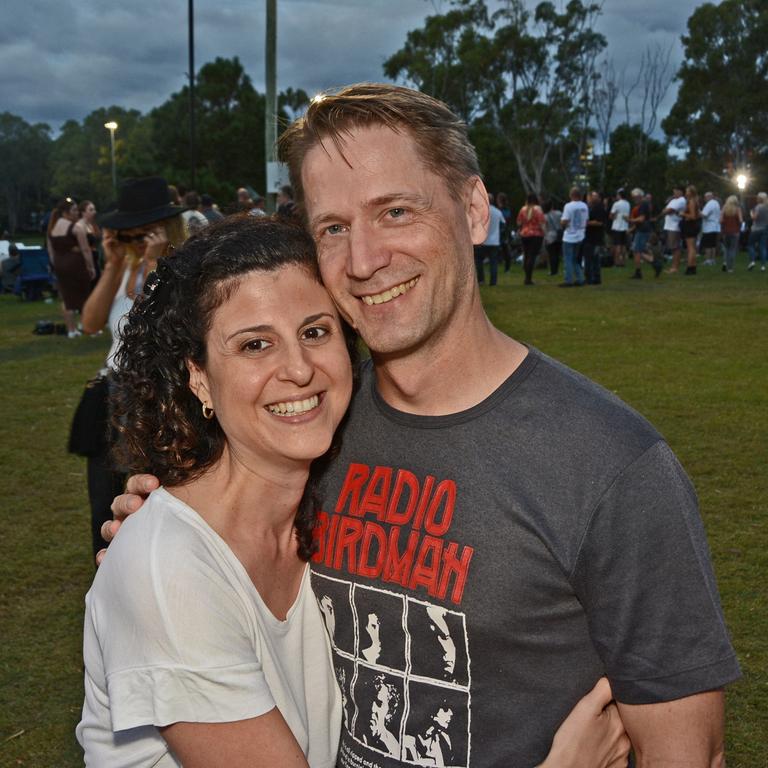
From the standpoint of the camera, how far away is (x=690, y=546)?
6.16 feet

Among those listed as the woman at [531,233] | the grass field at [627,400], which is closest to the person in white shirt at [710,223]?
the woman at [531,233]

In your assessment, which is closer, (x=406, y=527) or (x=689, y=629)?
(x=689, y=629)

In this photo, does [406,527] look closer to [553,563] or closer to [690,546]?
[553,563]

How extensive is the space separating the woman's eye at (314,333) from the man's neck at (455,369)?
198 millimetres

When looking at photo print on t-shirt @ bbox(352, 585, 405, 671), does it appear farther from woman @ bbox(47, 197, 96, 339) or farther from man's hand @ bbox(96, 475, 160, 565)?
woman @ bbox(47, 197, 96, 339)

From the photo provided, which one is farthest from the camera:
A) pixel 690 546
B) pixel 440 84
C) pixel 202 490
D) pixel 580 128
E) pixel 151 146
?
pixel 151 146

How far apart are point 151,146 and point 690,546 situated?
72016 mm

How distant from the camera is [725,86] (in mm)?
55094

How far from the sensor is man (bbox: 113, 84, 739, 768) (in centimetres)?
190

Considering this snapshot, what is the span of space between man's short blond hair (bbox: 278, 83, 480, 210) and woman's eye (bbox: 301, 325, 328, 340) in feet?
1.51

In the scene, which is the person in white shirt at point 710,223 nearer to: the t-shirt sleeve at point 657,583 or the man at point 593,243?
the man at point 593,243

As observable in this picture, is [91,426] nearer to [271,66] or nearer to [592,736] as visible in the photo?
[592,736]

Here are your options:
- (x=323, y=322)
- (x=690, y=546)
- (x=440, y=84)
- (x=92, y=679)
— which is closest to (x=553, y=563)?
(x=690, y=546)

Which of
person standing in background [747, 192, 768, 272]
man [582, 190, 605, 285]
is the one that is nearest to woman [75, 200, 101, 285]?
man [582, 190, 605, 285]
